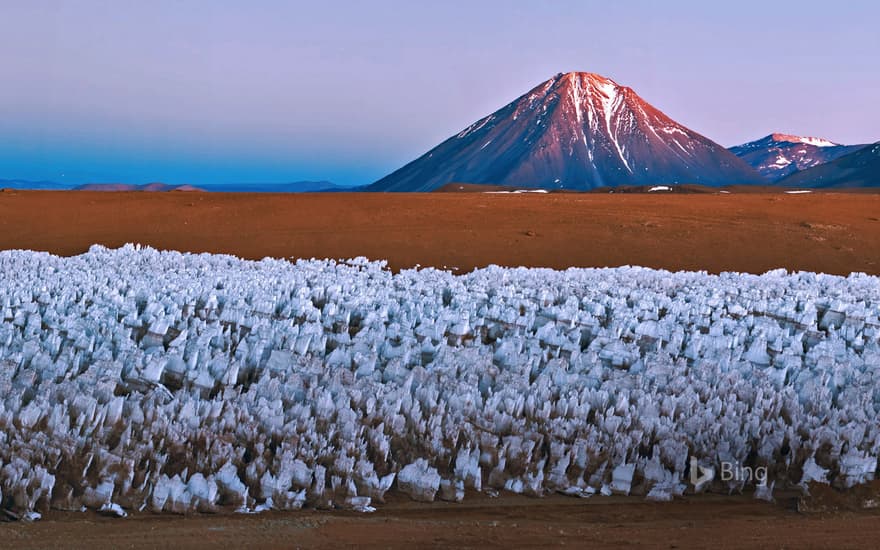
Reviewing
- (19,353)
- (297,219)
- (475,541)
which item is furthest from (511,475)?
(297,219)

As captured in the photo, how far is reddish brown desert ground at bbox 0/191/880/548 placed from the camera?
157 inches

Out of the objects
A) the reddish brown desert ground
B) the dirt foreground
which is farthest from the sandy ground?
the dirt foreground

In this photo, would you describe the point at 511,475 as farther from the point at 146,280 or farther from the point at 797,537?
the point at 146,280

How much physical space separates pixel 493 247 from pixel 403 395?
13372 millimetres

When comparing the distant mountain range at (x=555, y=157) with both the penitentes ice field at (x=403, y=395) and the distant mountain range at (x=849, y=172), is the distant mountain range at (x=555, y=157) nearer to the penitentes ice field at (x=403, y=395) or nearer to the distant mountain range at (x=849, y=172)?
the distant mountain range at (x=849, y=172)

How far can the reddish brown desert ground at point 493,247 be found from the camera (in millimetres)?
3992

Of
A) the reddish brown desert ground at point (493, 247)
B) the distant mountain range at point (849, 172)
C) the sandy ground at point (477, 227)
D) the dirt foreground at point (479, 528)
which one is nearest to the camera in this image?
the dirt foreground at point (479, 528)

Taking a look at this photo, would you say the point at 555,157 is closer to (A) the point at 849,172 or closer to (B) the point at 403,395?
(A) the point at 849,172

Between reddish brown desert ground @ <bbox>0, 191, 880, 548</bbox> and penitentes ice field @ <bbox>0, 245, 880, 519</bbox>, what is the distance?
22 centimetres

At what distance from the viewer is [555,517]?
4.32m

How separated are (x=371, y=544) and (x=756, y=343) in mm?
4979

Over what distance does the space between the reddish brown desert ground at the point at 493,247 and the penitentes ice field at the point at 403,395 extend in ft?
0.71

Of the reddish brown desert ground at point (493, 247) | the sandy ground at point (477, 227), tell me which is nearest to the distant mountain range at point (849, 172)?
the sandy ground at point (477, 227)

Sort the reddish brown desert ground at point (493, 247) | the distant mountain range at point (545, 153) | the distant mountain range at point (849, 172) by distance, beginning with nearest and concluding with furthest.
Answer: the reddish brown desert ground at point (493, 247) < the distant mountain range at point (849, 172) < the distant mountain range at point (545, 153)
